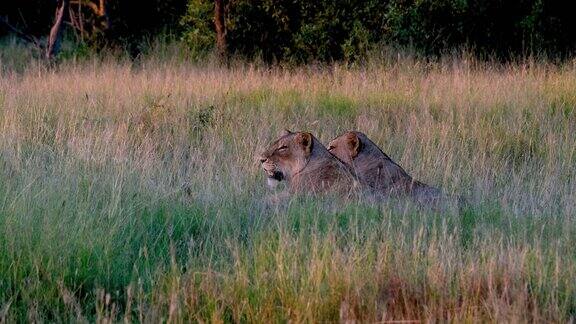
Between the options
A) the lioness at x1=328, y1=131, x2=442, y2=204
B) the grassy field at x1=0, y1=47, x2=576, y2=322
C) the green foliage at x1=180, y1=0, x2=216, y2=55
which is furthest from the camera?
the green foliage at x1=180, y1=0, x2=216, y2=55

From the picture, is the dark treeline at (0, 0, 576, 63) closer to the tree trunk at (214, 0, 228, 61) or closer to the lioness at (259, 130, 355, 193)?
the tree trunk at (214, 0, 228, 61)

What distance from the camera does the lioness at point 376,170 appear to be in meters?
6.38

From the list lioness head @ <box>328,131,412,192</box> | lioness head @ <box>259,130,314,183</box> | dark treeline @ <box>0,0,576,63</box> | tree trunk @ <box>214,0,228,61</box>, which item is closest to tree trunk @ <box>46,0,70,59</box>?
dark treeline @ <box>0,0,576,63</box>

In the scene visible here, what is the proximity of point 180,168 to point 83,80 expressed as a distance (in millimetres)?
4983

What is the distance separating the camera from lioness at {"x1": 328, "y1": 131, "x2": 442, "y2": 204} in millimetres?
6379

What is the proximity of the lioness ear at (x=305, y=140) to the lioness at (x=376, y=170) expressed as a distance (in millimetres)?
276

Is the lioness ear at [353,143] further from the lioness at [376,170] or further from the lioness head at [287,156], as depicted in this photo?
the lioness head at [287,156]

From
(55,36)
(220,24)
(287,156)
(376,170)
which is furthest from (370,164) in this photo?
(55,36)

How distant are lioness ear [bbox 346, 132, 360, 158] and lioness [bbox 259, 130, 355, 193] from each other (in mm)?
131

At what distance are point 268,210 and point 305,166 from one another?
0.78 metres

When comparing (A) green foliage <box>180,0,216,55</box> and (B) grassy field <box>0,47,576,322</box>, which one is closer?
(B) grassy field <box>0,47,576,322</box>

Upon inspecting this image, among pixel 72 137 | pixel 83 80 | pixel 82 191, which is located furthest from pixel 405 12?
pixel 82 191

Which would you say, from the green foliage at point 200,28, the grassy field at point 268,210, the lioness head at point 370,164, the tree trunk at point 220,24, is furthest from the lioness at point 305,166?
Result: the green foliage at point 200,28

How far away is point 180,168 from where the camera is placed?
25.6 feet
